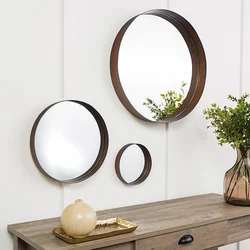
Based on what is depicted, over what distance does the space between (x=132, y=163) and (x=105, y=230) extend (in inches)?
20.2

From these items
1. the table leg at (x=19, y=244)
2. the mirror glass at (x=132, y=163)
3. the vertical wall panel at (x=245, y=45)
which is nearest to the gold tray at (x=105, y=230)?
the table leg at (x=19, y=244)

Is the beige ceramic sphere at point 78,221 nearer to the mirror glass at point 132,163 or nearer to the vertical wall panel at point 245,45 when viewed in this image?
the mirror glass at point 132,163

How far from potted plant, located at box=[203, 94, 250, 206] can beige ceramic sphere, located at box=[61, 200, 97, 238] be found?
2.84ft

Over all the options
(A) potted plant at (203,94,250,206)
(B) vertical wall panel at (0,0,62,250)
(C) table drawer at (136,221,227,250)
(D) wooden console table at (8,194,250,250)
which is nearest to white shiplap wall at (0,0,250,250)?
(B) vertical wall panel at (0,0,62,250)

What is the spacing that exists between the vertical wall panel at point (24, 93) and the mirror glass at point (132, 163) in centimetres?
36

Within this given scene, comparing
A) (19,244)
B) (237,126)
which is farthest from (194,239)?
(19,244)

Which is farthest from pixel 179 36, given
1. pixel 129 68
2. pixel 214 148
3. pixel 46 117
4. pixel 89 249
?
pixel 89 249

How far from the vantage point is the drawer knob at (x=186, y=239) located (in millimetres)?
1809

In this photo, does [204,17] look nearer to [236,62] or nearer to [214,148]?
[236,62]

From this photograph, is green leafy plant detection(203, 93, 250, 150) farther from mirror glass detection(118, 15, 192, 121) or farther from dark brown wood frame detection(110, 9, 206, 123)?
mirror glass detection(118, 15, 192, 121)

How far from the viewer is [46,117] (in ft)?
6.28

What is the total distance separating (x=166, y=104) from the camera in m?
2.29

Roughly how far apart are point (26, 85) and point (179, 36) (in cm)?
90

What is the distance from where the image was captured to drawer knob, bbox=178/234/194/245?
1.81m
